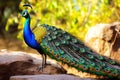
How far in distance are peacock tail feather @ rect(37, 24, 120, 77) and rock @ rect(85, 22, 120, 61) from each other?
161 centimetres

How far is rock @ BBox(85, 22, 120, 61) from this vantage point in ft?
28.7

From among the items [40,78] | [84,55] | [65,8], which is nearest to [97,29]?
[84,55]

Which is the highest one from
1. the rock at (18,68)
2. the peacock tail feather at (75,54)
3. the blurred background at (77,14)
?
the blurred background at (77,14)

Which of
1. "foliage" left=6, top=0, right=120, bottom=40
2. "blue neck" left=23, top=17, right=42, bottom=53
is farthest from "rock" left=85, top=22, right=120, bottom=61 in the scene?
"foliage" left=6, top=0, right=120, bottom=40

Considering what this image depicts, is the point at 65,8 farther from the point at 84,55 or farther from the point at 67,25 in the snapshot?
the point at 84,55

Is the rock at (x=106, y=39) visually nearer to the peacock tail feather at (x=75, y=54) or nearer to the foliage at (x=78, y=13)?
the peacock tail feather at (x=75, y=54)

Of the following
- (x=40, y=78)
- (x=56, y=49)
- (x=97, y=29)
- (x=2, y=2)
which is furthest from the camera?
(x=2, y=2)

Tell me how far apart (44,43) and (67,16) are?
5907mm

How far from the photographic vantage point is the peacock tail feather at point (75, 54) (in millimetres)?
6766

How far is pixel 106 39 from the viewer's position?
8836 mm

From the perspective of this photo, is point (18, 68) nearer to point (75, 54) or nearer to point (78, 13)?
point (75, 54)

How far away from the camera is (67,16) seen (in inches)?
507

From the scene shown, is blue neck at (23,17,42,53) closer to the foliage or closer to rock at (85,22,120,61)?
rock at (85,22,120,61)

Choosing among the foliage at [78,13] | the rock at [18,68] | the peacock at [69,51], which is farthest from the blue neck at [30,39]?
the foliage at [78,13]
